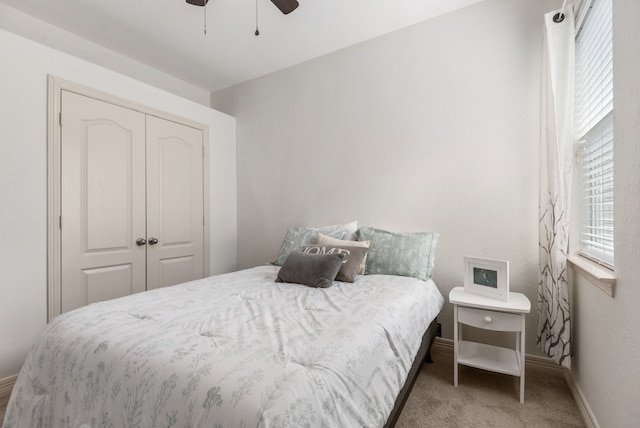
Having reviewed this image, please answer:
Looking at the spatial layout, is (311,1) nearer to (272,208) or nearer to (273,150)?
(273,150)

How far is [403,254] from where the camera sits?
89.2 inches

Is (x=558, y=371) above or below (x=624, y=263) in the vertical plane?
below

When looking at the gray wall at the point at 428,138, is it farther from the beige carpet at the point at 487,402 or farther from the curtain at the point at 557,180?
the beige carpet at the point at 487,402

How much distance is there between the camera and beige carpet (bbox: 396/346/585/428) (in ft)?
5.31

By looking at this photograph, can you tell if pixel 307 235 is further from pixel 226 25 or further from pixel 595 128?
pixel 595 128

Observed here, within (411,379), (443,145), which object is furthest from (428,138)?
(411,379)

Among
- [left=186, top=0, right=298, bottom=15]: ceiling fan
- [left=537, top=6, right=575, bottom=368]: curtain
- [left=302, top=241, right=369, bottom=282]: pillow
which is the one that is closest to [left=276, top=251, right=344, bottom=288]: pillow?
[left=302, top=241, right=369, bottom=282]: pillow

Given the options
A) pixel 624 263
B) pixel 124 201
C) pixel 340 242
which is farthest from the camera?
pixel 124 201

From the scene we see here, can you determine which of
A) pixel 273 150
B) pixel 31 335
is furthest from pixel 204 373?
pixel 273 150

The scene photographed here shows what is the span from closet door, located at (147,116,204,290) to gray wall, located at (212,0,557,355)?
0.71 meters

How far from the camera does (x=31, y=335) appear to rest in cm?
212

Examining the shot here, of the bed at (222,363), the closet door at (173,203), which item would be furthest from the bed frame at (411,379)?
the closet door at (173,203)

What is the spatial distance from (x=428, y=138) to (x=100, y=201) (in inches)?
106

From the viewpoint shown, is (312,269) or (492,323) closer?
(492,323)
